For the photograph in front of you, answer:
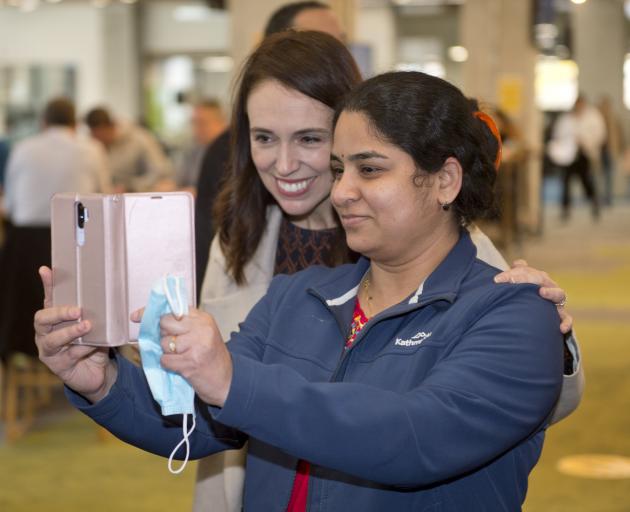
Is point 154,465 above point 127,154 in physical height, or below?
below

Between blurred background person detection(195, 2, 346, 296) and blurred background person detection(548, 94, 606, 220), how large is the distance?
570 inches

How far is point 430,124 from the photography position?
1.82 m

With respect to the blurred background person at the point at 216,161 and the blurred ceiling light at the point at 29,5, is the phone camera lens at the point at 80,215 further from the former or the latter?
the blurred ceiling light at the point at 29,5

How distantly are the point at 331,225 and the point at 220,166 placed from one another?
2.51ft

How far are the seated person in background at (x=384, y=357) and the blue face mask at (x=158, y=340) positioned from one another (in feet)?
0.10

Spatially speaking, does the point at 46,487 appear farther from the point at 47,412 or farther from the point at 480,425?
the point at 480,425

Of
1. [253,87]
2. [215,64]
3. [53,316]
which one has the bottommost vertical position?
[53,316]

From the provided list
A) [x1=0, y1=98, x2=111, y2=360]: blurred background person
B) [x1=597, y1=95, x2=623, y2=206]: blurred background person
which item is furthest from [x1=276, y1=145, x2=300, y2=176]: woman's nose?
[x1=597, y1=95, x2=623, y2=206]: blurred background person

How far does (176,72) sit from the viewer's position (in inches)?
917

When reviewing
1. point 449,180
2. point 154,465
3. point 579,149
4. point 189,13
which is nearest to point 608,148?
point 579,149

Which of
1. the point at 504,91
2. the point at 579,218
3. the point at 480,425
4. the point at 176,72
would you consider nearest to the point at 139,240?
the point at 480,425

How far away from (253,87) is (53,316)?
2.75ft

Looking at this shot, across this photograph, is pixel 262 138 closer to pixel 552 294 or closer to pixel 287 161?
pixel 287 161

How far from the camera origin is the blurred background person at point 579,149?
58.1 ft
